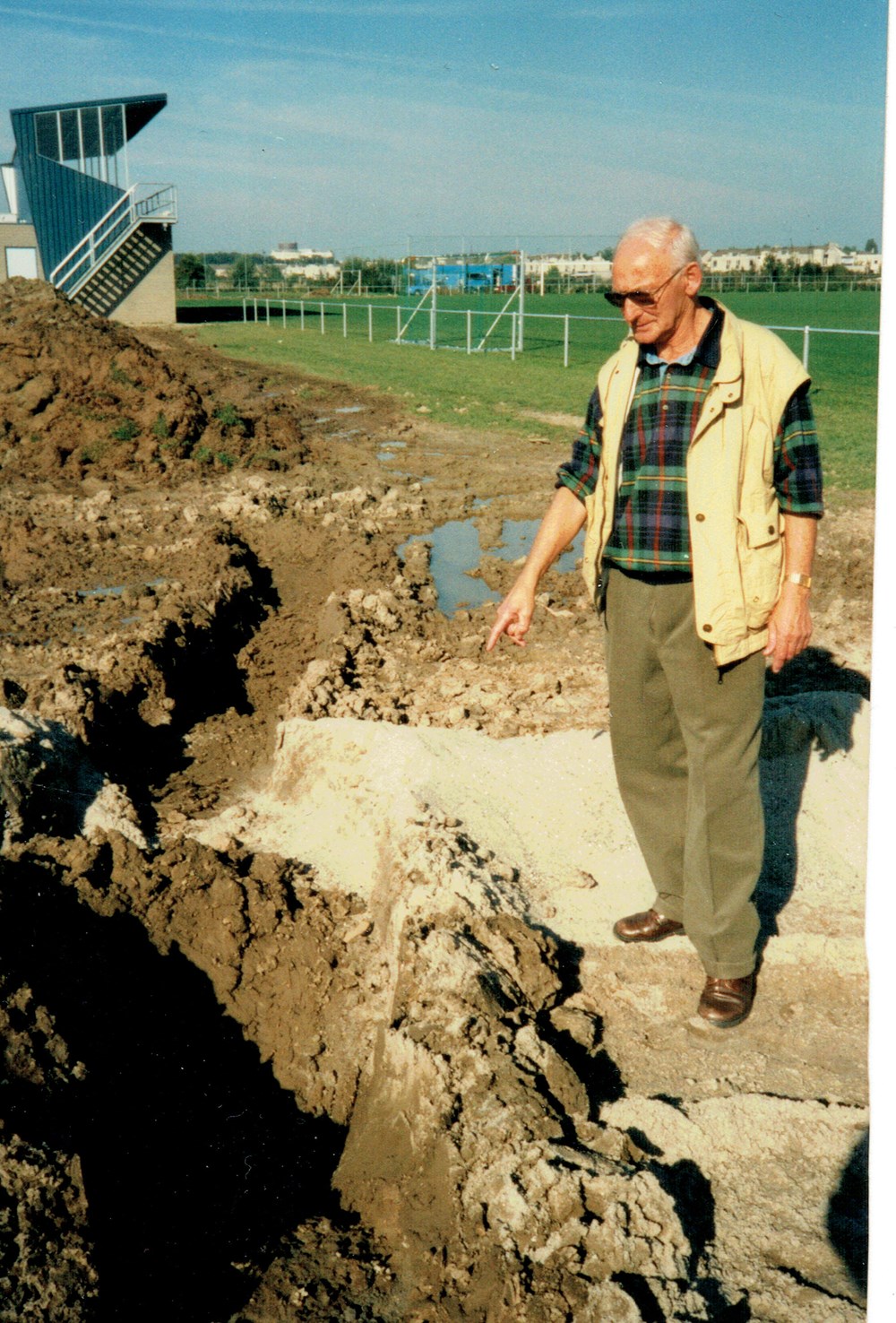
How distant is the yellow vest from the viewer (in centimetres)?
320

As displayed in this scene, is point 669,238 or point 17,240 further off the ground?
point 17,240

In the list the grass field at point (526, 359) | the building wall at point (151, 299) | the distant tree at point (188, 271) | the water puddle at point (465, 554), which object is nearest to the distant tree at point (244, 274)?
the distant tree at point (188, 271)

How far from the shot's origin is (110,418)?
14.0 m

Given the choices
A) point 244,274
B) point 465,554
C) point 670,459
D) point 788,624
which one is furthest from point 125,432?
point 244,274

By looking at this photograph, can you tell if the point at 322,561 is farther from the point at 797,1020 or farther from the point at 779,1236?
the point at 779,1236

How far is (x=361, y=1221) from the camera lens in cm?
298

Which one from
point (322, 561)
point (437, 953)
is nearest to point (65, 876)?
point (437, 953)

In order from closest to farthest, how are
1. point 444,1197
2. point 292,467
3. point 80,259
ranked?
point 444,1197
point 292,467
point 80,259

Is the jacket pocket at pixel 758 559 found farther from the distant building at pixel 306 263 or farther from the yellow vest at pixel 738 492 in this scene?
the distant building at pixel 306 263

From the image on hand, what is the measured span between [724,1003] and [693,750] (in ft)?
2.80

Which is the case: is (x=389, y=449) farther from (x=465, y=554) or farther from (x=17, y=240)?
(x=17, y=240)

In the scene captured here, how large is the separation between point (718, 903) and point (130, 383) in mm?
12797

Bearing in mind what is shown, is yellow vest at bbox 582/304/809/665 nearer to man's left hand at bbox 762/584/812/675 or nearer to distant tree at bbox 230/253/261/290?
man's left hand at bbox 762/584/812/675

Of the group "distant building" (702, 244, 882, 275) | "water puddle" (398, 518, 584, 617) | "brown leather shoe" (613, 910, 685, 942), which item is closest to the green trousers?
"brown leather shoe" (613, 910, 685, 942)
